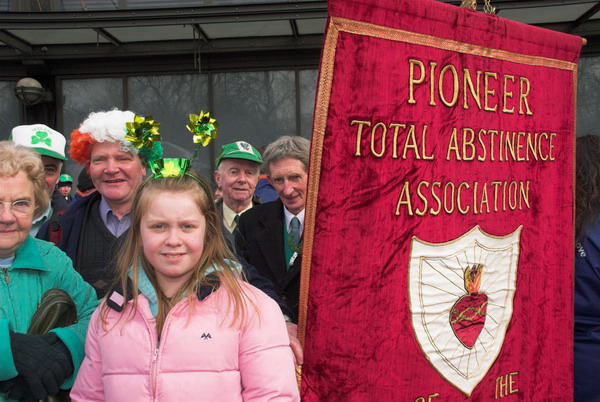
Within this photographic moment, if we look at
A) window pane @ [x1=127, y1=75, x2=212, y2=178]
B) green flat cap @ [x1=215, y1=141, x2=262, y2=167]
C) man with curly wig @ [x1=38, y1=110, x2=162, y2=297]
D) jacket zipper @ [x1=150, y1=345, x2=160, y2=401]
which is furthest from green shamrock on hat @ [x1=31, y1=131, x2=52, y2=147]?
window pane @ [x1=127, y1=75, x2=212, y2=178]

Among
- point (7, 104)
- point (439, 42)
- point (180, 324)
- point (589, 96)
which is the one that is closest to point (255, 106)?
point (7, 104)

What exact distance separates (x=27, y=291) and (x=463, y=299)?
57.1 inches

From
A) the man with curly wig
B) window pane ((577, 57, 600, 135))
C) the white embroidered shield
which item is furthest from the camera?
window pane ((577, 57, 600, 135))

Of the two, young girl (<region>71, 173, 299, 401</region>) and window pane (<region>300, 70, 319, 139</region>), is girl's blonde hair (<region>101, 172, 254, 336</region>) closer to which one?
young girl (<region>71, 173, 299, 401</region>)

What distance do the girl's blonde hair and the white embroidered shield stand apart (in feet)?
1.91

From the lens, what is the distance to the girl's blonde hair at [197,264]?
5.57 feet

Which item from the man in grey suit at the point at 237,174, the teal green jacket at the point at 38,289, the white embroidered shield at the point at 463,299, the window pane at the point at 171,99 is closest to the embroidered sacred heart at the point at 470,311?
the white embroidered shield at the point at 463,299

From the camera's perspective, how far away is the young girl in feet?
5.22

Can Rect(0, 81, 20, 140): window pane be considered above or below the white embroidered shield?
above

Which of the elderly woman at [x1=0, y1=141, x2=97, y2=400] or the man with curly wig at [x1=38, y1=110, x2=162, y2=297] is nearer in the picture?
the elderly woman at [x1=0, y1=141, x2=97, y2=400]

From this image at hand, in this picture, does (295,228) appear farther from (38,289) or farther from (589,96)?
(589,96)

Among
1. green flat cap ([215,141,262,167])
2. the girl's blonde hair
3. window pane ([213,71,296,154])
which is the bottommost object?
the girl's blonde hair

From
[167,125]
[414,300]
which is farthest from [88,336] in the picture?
[167,125]

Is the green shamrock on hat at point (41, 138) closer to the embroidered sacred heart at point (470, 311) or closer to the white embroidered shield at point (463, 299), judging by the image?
the white embroidered shield at point (463, 299)
